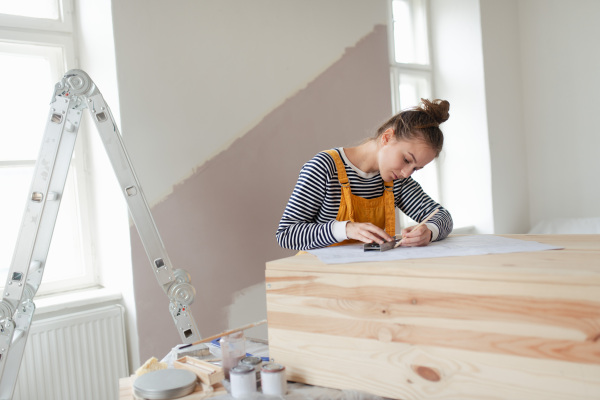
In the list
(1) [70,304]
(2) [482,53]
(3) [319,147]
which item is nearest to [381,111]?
(3) [319,147]

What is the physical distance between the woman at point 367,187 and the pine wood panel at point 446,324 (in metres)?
0.34

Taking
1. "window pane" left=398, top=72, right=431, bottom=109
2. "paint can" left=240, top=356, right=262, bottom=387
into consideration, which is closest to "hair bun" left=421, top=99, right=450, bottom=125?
"paint can" left=240, top=356, right=262, bottom=387

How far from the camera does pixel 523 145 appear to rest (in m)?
3.74

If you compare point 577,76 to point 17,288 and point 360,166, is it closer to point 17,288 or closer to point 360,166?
point 360,166

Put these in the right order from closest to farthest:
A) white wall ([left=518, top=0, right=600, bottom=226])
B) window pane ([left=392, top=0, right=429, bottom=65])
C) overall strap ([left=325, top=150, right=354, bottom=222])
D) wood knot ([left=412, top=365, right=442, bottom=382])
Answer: wood knot ([left=412, top=365, right=442, bottom=382]), overall strap ([left=325, top=150, right=354, bottom=222]), white wall ([left=518, top=0, right=600, bottom=226]), window pane ([left=392, top=0, right=429, bottom=65])

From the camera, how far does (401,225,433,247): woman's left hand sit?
1229mm

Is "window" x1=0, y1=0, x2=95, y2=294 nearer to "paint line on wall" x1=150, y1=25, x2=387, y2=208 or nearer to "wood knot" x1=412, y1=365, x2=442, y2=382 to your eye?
"paint line on wall" x1=150, y1=25, x2=387, y2=208

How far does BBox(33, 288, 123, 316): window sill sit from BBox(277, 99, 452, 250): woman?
0.85 m

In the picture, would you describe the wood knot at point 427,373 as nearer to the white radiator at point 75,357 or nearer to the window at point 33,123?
the white radiator at point 75,357

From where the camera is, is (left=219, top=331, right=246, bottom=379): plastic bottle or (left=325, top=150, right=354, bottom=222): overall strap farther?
(left=325, top=150, right=354, bottom=222): overall strap

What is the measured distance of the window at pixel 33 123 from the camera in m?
1.97

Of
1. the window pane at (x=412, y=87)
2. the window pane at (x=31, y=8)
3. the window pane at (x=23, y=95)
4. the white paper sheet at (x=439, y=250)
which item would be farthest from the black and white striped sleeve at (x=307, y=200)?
the window pane at (x=412, y=87)

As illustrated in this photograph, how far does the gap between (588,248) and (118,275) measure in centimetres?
160

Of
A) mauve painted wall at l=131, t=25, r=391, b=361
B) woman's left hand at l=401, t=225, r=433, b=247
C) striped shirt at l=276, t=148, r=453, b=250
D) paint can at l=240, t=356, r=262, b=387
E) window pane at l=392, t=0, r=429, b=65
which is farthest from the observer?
window pane at l=392, t=0, r=429, b=65
